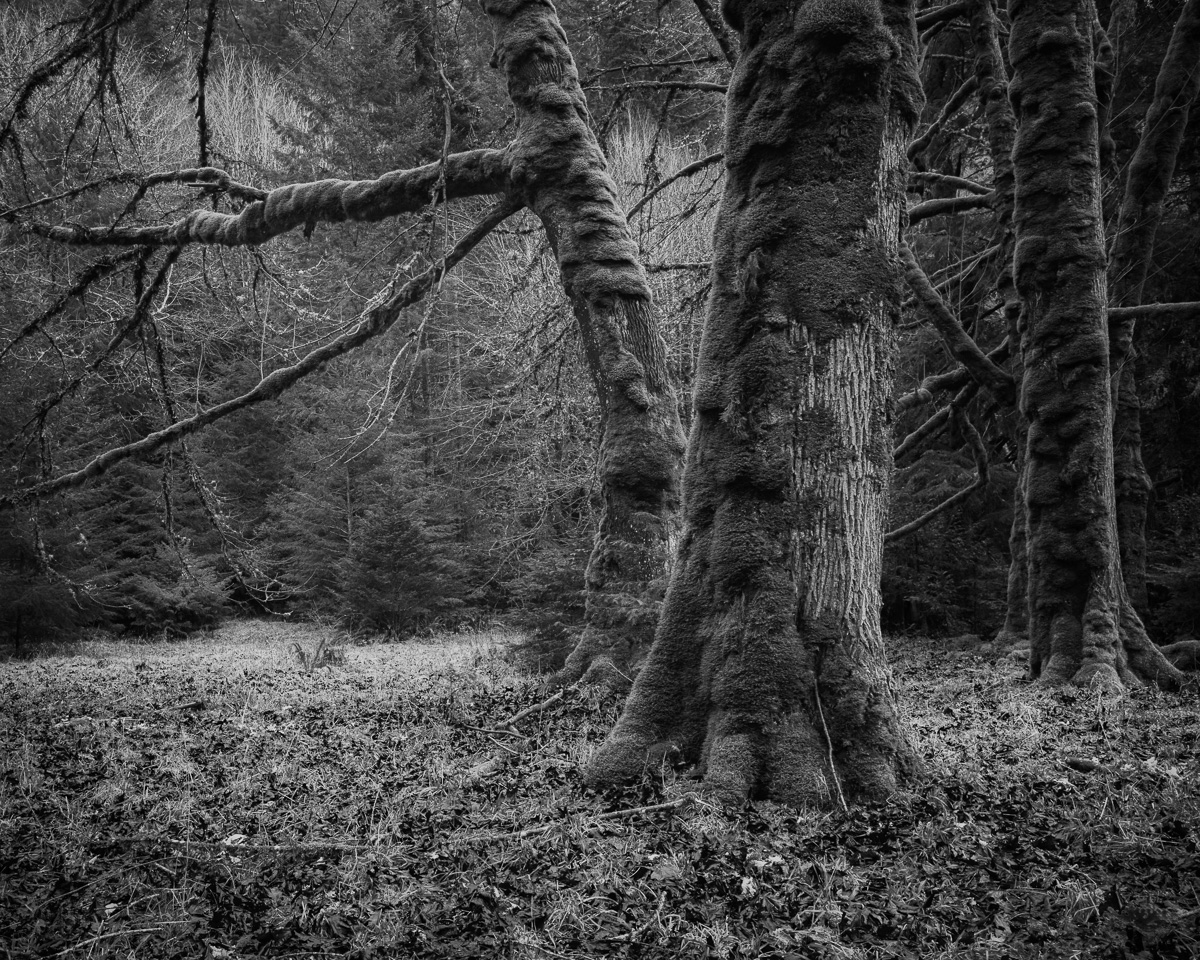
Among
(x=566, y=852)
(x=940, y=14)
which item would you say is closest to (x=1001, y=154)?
(x=940, y=14)

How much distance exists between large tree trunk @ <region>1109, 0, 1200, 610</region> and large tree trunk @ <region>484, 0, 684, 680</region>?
4.74 meters

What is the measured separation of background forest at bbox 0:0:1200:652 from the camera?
8562 mm

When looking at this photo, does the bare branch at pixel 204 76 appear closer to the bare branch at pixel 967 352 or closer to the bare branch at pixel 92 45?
the bare branch at pixel 92 45

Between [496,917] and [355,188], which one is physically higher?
[355,188]

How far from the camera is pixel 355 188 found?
24.2 feet

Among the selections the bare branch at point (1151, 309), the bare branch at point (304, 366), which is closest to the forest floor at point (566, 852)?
the bare branch at point (304, 366)

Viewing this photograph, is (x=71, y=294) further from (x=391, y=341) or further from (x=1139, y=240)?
(x=1139, y=240)

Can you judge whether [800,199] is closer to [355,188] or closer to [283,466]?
[355,188]

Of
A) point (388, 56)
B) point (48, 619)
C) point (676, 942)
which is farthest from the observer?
point (388, 56)

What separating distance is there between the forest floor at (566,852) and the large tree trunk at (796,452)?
27cm

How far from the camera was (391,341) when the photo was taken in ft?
55.8

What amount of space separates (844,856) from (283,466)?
22132mm

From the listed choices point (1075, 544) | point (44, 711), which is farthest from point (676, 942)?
Answer: point (44, 711)

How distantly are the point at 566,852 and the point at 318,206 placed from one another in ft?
20.3
